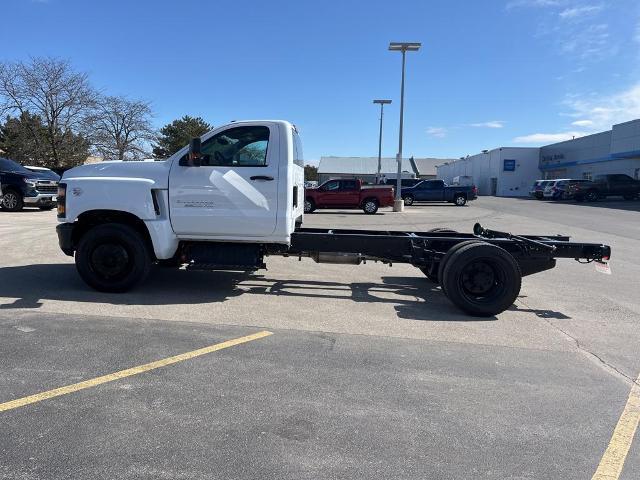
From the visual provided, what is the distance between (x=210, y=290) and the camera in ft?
23.4

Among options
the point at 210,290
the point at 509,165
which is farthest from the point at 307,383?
the point at 509,165

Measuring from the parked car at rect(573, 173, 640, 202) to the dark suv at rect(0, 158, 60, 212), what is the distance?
36.2 meters

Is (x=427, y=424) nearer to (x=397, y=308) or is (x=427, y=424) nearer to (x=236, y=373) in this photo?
(x=236, y=373)

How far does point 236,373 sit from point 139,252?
3.12 meters

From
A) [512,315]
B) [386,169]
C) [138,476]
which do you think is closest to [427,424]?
[138,476]

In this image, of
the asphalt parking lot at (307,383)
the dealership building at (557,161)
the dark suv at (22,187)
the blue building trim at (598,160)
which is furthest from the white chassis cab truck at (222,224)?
the dealership building at (557,161)

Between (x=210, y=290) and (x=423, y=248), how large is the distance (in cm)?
319

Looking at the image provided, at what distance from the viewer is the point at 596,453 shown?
3.10 meters

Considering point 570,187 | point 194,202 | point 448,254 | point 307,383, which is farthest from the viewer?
point 570,187

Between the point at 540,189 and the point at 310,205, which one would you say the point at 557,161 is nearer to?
the point at 540,189

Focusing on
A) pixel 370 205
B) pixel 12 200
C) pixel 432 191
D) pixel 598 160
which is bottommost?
pixel 12 200

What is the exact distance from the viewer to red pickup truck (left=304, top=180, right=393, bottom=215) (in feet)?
82.2

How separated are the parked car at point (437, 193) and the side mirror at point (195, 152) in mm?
28457

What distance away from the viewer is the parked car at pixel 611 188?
3653cm
